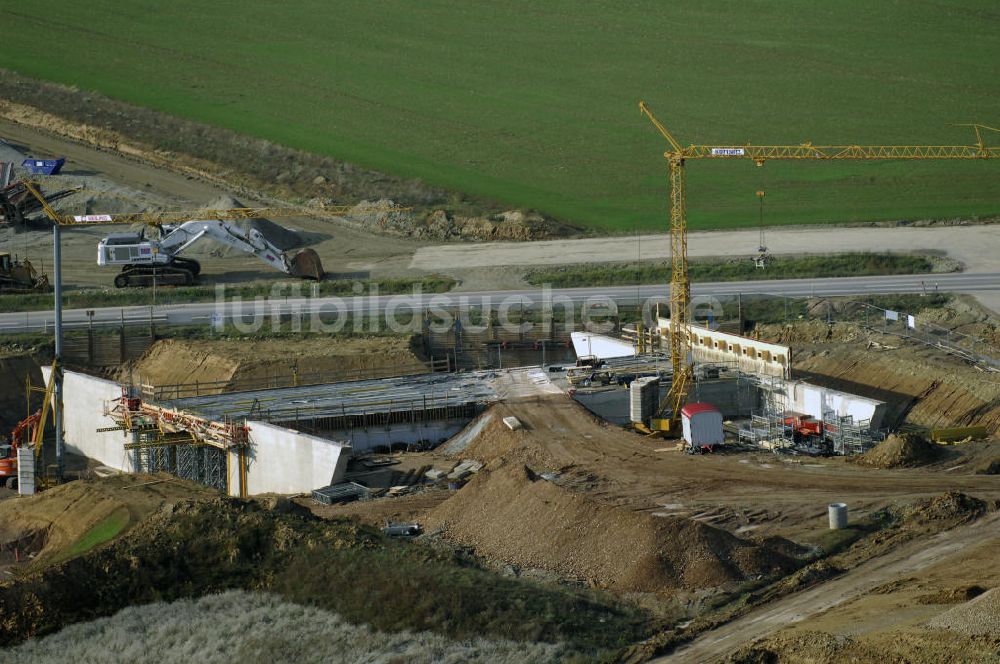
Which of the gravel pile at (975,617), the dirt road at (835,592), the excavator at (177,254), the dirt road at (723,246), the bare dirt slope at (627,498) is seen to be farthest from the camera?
the dirt road at (723,246)

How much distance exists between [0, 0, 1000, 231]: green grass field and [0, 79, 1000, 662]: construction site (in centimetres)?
1124

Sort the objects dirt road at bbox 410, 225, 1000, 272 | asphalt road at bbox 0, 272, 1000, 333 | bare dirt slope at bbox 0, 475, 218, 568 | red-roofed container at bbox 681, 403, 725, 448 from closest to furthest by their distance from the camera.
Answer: bare dirt slope at bbox 0, 475, 218, 568 → red-roofed container at bbox 681, 403, 725, 448 → asphalt road at bbox 0, 272, 1000, 333 → dirt road at bbox 410, 225, 1000, 272

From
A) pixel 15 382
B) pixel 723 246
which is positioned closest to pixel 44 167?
pixel 15 382

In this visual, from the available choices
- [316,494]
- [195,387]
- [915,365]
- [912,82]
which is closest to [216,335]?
[195,387]

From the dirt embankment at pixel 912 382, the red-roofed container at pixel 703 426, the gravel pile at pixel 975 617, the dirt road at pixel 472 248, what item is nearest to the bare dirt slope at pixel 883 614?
the gravel pile at pixel 975 617

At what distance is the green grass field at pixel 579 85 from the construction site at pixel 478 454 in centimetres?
1124

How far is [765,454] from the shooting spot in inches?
1837

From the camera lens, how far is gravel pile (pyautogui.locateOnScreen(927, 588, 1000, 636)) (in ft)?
85.7

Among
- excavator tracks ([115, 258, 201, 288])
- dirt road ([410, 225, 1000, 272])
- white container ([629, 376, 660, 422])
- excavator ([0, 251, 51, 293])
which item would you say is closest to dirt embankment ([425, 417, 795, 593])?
white container ([629, 376, 660, 422])

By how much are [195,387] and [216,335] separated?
630cm

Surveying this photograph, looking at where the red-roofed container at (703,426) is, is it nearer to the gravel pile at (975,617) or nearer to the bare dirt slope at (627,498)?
the bare dirt slope at (627,498)

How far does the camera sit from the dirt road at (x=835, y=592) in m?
29.8

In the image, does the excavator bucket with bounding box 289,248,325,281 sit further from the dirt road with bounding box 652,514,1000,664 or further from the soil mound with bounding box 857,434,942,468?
the dirt road with bounding box 652,514,1000,664

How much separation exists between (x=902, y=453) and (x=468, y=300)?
94.2ft
